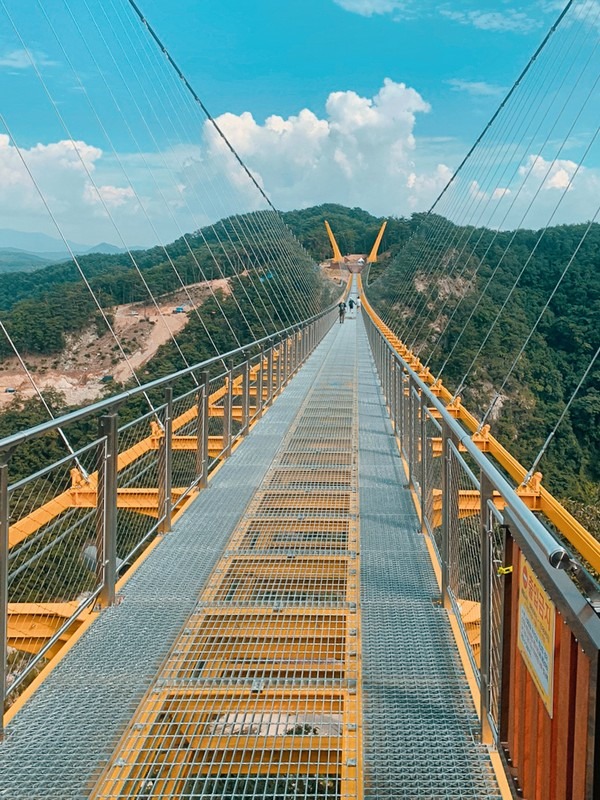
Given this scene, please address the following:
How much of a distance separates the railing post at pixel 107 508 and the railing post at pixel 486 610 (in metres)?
1.58

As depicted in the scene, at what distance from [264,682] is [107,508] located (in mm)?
1030

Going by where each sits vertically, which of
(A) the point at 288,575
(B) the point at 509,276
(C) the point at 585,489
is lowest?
(C) the point at 585,489

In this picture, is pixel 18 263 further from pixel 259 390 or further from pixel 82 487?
pixel 82 487

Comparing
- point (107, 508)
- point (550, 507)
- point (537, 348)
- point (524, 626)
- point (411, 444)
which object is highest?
point (524, 626)

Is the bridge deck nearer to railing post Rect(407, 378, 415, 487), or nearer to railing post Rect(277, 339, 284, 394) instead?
railing post Rect(407, 378, 415, 487)

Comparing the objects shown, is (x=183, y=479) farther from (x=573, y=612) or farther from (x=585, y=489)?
(x=585, y=489)

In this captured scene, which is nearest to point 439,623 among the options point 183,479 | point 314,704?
point 314,704

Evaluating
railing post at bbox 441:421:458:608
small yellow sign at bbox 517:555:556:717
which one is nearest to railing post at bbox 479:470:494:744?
small yellow sign at bbox 517:555:556:717

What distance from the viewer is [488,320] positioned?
2608 centimetres

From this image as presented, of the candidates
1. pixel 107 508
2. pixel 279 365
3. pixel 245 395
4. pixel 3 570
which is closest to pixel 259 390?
pixel 245 395

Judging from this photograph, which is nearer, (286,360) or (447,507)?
(447,507)

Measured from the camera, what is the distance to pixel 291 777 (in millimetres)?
1972

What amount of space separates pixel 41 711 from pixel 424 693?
47.5 inches

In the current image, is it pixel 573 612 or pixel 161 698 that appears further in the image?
pixel 161 698
